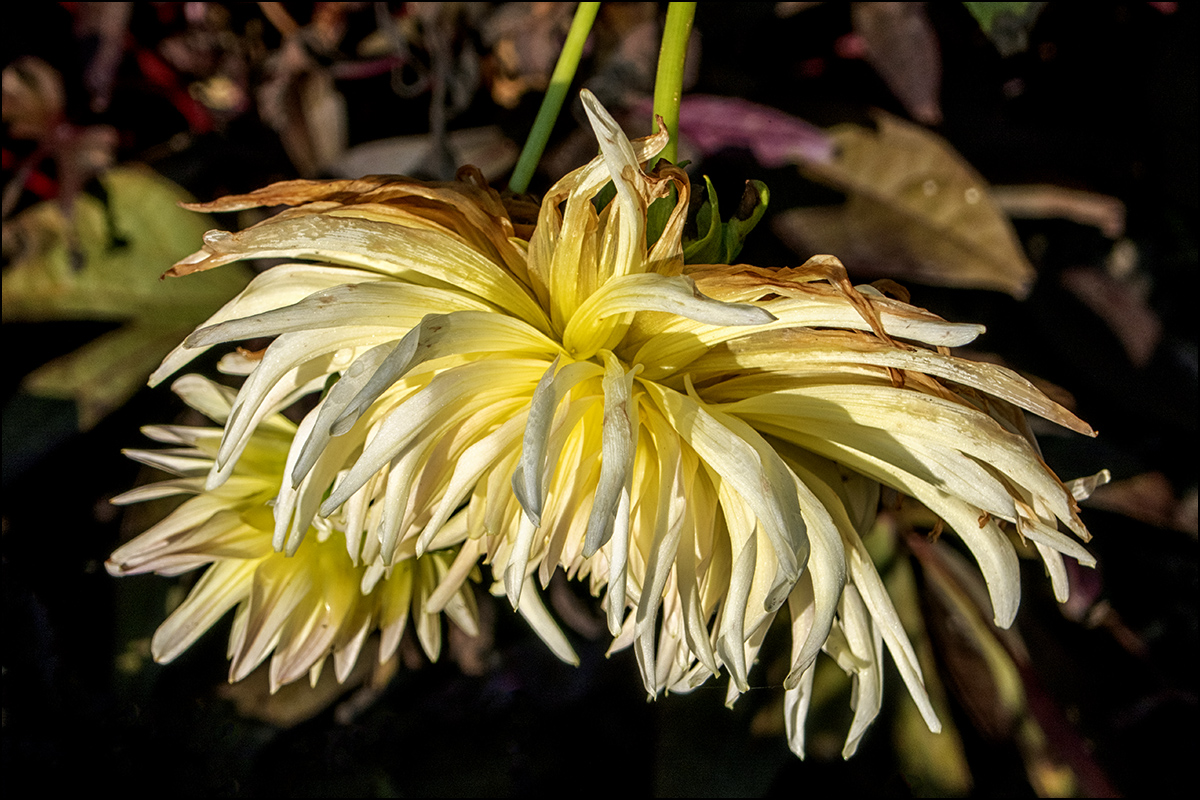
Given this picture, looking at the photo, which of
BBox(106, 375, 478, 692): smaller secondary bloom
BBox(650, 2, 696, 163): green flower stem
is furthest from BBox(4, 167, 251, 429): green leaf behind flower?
BBox(650, 2, 696, 163): green flower stem

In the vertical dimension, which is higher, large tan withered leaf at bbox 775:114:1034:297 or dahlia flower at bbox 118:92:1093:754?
dahlia flower at bbox 118:92:1093:754

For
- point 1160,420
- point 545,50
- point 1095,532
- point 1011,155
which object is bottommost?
point 1095,532

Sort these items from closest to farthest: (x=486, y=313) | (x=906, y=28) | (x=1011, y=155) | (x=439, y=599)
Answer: (x=486, y=313), (x=439, y=599), (x=906, y=28), (x=1011, y=155)

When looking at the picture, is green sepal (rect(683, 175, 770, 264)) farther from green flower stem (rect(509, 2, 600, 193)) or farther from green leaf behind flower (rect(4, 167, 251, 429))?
green leaf behind flower (rect(4, 167, 251, 429))

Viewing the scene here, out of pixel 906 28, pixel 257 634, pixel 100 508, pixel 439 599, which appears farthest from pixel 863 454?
pixel 100 508

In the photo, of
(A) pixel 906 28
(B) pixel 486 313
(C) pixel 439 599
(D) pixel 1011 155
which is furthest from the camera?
(D) pixel 1011 155

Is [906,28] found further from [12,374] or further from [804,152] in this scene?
[12,374]

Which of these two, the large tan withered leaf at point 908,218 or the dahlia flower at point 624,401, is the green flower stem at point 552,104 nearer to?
the dahlia flower at point 624,401
